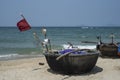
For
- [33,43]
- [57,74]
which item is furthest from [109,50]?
[33,43]

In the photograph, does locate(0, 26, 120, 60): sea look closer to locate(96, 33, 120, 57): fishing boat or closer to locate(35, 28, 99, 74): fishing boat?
locate(35, 28, 99, 74): fishing boat

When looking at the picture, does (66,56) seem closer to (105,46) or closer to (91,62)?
(91,62)

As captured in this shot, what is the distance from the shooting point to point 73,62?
398 inches

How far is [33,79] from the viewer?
10125mm

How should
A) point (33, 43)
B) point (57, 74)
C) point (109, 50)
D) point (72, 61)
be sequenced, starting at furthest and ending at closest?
1. point (33, 43)
2. point (109, 50)
3. point (57, 74)
4. point (72, 61)

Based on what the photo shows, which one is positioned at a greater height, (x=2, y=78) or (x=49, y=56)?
(x=49, y=56)

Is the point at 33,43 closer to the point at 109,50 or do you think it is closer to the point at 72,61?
the point at 109,50

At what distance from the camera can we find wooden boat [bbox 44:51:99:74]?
33.1 feet

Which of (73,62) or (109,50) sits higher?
(73,62)

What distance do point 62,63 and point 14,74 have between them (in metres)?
2.40

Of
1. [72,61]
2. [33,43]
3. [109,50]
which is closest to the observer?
[72,61]

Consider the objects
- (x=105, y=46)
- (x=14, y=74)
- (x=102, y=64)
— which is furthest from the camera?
(x=105, y=46)

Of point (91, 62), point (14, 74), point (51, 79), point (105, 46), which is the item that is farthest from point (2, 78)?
point (105, 46)

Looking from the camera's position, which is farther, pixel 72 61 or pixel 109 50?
pixel 109 50
